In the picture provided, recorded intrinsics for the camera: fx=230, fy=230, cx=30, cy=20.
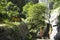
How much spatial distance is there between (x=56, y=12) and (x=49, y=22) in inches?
87.5

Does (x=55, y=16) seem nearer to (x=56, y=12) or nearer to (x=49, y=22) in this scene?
(x=56, y=12)

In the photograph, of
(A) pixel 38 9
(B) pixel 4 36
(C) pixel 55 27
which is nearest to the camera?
(B) pixel 4 36

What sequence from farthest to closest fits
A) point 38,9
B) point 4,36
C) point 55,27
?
point 38,9 → point 55,27 → point 4,36

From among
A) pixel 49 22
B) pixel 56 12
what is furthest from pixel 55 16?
pixel 49 22

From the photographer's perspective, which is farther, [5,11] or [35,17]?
[35,17]

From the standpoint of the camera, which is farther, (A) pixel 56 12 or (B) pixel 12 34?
(A) pixel 56 12

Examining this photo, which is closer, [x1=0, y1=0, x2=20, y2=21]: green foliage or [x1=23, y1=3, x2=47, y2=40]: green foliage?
[x1=0, y1=0, x2=20, y2=21]: green foliage

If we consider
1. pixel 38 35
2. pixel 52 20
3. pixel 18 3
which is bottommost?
pixel 38 35

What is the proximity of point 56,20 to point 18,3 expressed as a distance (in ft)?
39.5

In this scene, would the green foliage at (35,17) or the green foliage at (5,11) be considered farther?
the green foliage at (35,17)

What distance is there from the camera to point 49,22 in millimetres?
25094

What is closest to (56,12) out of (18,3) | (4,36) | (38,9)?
(38,9)

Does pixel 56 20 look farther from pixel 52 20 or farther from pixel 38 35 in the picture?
pixel 38 35

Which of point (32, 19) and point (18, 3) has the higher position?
point (18, 3)
